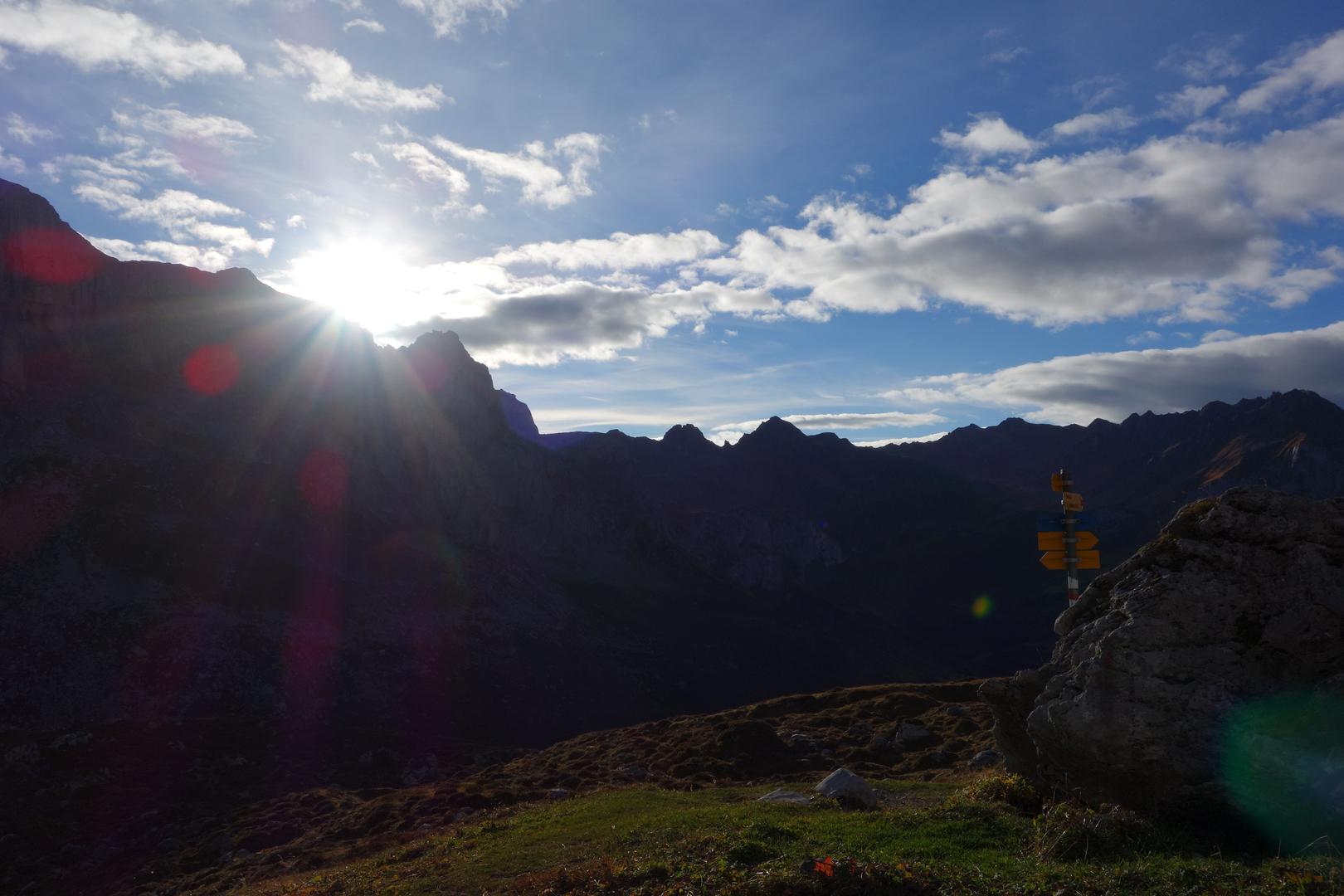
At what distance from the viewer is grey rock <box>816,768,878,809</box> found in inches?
850

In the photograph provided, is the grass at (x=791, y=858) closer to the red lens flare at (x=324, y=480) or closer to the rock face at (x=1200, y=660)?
the rock face at (x=1200, y=660)

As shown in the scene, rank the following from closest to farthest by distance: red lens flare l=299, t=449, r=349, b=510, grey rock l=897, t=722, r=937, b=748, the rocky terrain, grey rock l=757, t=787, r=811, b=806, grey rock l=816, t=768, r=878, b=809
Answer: grey rock l=757, t=787, r=811, b=806, grey rock l=816, t=768, r=878, b=809, the rocky terrain, grey rock l=897, t=722, r=937, b=748, red lens flare l=299, t=449, r=349, b=510

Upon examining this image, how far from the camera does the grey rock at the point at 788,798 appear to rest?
2083 centimetres

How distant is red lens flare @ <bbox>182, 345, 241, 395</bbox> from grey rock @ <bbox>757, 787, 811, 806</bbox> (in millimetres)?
116958

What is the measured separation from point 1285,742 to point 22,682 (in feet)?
278

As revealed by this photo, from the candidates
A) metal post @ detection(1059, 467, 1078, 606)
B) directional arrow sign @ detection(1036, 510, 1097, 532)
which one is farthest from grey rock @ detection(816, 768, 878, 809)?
directional arrow sign @ detection(1036, 510, 1097, 532)

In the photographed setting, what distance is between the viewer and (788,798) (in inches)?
852

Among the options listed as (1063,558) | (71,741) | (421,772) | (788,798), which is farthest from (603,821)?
(71,741)

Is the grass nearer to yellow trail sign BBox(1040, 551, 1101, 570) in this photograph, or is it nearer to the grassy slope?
the grassy slope

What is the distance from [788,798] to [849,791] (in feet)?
5.41

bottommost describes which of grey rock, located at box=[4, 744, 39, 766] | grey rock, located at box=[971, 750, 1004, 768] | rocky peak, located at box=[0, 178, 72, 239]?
grey rock, located at box=[4, 744, 39, 766]

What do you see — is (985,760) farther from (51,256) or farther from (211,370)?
(51,256)

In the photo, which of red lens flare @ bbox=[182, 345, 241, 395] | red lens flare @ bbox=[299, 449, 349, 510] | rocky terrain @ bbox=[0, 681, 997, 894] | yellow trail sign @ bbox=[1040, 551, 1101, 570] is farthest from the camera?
red lens flare @ bbox=[182, 345, 241, 395]

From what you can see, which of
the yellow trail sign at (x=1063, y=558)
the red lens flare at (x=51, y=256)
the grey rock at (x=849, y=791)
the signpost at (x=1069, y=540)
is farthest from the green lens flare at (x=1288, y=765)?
the red lens flare at (x=51, y=256)
